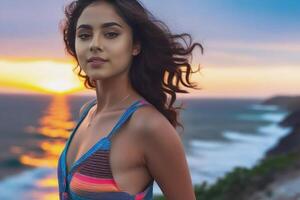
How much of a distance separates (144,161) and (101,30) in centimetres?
45

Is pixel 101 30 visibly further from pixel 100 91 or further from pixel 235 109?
pixel 235 109

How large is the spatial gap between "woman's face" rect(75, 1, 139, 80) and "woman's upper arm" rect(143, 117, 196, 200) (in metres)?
0.23

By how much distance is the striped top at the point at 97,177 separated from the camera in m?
1.91

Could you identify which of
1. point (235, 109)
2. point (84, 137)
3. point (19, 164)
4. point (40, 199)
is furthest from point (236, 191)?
point (235, 109)

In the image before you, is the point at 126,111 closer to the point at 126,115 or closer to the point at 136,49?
the point at 126,115

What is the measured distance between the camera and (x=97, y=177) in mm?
1932

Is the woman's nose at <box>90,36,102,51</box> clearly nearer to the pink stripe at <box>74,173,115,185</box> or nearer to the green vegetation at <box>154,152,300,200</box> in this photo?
the pink stripe at <box>74,173,115,185</box>

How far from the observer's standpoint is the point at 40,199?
1802 cm

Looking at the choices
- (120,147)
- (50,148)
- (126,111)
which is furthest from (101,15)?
(50,148)

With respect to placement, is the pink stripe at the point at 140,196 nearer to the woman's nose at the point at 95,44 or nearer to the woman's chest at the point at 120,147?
the woman's chest at the point at 120,147

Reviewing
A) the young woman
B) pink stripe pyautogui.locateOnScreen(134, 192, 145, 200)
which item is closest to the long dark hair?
the young woman

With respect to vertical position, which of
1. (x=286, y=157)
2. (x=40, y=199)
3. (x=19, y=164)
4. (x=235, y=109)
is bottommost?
(x=235, y=109)

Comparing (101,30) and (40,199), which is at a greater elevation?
(101,30)

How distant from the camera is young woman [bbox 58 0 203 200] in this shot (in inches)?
76.1
